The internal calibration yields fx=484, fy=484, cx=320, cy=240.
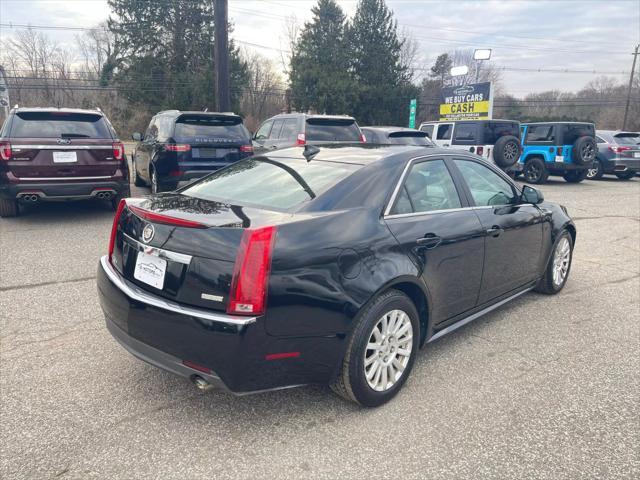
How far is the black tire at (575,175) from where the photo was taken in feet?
51.6

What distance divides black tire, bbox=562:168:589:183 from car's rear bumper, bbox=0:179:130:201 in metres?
14.1

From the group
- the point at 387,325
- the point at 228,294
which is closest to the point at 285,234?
the point at 228,294

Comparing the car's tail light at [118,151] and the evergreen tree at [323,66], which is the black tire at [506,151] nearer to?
the car's tail light at [118,151]

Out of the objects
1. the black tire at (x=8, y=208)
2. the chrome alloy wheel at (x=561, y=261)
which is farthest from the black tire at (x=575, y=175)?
the black tire at (x=8, y=208)

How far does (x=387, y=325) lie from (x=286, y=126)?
8586 millimetres

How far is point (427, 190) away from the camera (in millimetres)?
3469

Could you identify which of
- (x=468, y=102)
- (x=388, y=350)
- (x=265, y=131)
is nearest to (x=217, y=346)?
(x=388, y=350)

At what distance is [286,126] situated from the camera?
35.7 feet

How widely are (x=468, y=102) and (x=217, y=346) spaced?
24608 mm

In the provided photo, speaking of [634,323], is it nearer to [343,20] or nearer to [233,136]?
[233,136]

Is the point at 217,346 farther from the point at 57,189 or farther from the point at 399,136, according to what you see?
the point at 399,136

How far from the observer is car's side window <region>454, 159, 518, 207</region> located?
153 inches

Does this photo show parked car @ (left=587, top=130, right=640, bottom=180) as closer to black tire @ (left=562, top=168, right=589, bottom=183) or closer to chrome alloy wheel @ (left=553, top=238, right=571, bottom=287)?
black tire @ (left=562, top=168, right=589, bottom=183)

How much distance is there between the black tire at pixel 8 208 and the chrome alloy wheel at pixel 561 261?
7904mm
